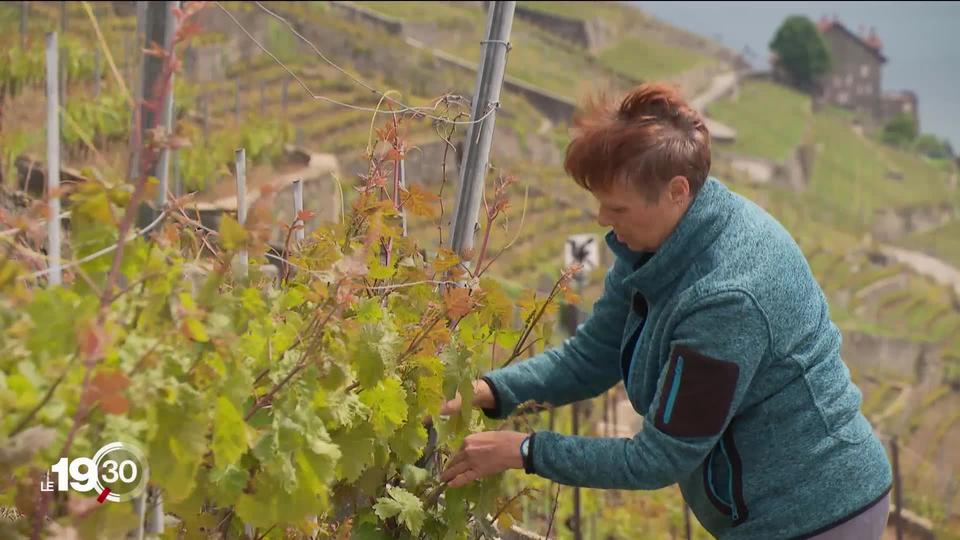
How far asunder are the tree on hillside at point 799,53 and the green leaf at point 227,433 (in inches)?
2278

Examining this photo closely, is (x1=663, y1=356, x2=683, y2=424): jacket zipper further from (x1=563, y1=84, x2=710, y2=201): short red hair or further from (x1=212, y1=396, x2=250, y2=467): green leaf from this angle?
(x1=212, y1=396, x2=250, y2=467): green leaf

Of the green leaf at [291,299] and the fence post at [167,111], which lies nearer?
the fence post at [167,111]

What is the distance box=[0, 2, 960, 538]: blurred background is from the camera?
815cm

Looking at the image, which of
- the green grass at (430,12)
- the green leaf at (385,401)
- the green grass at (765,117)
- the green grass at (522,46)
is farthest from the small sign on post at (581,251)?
the green grass at (765,117)

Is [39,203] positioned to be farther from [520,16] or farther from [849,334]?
[520,16]

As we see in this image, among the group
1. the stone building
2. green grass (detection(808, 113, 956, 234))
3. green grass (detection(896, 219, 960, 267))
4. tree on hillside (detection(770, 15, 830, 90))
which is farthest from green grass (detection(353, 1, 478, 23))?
the stone building

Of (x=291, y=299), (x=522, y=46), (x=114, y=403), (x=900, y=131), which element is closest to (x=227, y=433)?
(x=114, y=403)

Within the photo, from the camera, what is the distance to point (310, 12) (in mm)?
30234

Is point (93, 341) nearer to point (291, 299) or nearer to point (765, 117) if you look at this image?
point (291, 299)

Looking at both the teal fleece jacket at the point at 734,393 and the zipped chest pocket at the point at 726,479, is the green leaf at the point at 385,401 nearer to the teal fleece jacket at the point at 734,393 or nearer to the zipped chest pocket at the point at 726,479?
the teal fleece jacket at the point at 734,393

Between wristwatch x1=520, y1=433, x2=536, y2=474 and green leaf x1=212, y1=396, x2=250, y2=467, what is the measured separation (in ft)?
1.54

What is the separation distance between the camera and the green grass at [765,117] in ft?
144

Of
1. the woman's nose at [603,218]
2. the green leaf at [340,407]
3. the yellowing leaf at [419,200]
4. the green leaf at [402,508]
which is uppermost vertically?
the woman's nose at [603,218]

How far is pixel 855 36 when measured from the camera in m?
61.3
